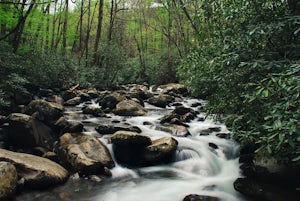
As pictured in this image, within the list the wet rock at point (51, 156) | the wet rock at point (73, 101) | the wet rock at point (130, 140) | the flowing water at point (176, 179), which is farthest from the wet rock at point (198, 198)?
the wet rock at point (73, 101)

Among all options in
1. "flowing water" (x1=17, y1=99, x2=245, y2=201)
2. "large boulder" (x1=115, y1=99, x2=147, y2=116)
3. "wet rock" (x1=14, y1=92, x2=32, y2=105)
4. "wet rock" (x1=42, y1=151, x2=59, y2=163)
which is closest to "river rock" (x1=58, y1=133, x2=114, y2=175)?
"wet rock" (x1=42, y1=151, x2=59, y2=163)

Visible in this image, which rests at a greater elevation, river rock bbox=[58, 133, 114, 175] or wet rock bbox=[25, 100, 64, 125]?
wet rock bbox=[25, 100, 64, 125]

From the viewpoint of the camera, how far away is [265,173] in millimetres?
5676

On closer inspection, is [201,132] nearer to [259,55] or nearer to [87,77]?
[259,55]

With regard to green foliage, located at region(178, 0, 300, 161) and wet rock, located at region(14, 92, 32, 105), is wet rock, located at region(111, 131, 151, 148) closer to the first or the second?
green foliage, located at region(178, 0, 300, 161)

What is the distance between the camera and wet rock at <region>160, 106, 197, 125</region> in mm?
10488

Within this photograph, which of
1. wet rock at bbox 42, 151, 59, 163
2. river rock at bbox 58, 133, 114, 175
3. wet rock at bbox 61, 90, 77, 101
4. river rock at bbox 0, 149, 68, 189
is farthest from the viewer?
wet rock at bbox 61, 90, 77, 101

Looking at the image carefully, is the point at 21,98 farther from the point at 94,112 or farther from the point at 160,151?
the point at 160,151

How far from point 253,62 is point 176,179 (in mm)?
3641

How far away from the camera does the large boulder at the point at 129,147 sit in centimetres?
711

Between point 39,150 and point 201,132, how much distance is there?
17.5 ft

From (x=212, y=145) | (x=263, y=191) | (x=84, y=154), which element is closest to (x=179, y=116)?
(x=212, y=145)

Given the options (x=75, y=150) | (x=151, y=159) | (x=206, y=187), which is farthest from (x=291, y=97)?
(x=75, y=150)

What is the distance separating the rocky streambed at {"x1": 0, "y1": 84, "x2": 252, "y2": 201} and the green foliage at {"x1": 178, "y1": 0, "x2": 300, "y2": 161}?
78.7 inches
